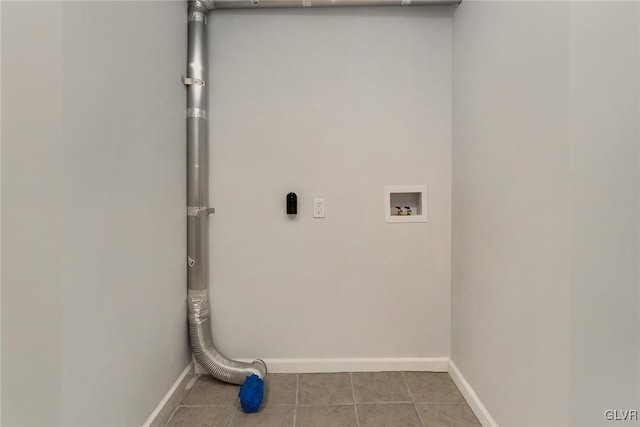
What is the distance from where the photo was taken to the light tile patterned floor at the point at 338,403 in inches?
61.2

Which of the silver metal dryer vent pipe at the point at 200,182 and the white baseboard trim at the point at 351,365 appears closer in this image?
the silver metal dryer vent pipe at the point at 200,182

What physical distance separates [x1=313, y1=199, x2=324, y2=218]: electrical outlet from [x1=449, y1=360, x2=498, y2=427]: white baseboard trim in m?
1.29

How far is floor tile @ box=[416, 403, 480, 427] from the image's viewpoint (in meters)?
1.54

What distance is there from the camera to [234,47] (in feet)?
6.39

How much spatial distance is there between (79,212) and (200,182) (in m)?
0.86

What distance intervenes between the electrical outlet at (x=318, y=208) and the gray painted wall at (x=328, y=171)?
4cm

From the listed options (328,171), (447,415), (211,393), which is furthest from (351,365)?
(328,171)

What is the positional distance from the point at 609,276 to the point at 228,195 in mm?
1856

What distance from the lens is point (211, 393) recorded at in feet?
5.83

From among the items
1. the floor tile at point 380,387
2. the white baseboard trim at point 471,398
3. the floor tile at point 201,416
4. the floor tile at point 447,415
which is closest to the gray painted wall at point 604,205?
the white baseboard trim at point 471,398

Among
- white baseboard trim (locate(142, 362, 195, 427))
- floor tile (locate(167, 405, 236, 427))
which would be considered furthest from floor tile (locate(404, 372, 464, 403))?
white baseboard trim (locate(142, 362, 195, 427))

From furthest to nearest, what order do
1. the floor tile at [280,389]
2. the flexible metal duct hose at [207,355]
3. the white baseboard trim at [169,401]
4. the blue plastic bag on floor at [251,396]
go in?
1. the flexible metal duct hose at [207,355]
2. the floor tile at [280,389]
3. the blue plastic bag on floor at [251,396]
4. the white baseboard trim at [169,401]

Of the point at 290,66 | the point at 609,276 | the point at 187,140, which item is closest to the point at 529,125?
the point at 609,276

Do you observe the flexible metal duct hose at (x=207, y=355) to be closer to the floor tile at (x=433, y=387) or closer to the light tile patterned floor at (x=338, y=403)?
the light tile patterned floor at (x=338, y=403)
